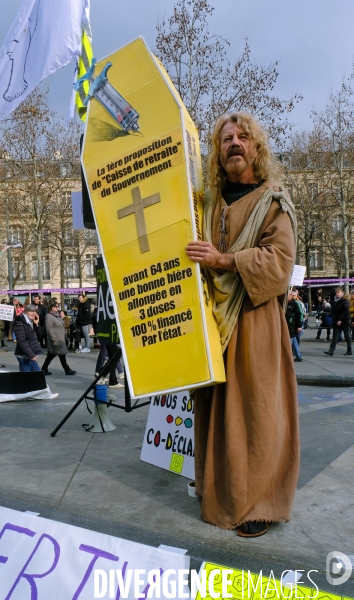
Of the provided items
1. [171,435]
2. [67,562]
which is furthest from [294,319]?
[67,562]

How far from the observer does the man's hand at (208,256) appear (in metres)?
2.62

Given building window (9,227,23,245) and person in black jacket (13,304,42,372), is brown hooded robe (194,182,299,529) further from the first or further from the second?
building window (9,227,23,245)

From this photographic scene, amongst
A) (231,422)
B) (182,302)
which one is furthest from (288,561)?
(182,302)

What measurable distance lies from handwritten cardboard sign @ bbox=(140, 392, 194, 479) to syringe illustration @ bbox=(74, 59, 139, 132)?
1.98m

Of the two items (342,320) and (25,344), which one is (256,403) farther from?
(342,320)

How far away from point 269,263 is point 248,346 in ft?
1.45

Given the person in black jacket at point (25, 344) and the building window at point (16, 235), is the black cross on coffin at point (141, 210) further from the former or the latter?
the building window at point (16, 235)

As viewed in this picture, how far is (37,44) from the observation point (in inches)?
231

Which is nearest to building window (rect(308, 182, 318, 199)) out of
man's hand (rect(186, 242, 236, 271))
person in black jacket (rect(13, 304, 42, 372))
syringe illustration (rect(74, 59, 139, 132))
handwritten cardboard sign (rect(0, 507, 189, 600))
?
person in black jacket (rect(13, 304, 42, 372))

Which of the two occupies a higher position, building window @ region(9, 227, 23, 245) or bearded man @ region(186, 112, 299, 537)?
building window @ region(9, 227, 23, 245)

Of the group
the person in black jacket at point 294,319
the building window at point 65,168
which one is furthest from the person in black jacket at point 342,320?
the building window at point 65,168

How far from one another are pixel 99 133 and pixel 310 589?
2531 mm

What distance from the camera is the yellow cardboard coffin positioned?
2652 millimetres

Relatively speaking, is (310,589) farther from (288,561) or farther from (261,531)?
(261,531)
